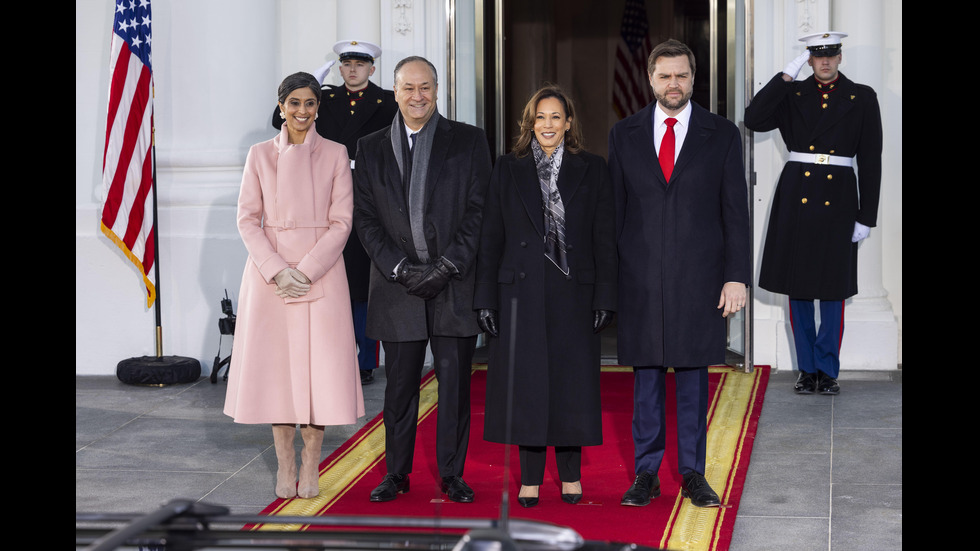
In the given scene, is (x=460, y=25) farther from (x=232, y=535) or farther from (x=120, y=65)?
(x=232, y=535)

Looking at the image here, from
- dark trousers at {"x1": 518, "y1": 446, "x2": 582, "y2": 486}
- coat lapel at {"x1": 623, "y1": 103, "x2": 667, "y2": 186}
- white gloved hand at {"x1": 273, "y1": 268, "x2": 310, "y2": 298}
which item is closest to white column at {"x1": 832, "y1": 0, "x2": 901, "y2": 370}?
coat lapel at {"x1": 623, "y1": 103, "x2": 667, "y2": 186}

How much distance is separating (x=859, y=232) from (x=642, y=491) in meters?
2.67

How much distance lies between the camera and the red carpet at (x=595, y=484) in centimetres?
407

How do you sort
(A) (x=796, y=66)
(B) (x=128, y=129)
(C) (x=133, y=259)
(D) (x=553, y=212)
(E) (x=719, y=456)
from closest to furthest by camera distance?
(D) (x=553, y=212)
(E) (x=719, y=456)
(A) (x=796, y=66)
(B) (x=128, y=129)
(C) (x=133, y=259)

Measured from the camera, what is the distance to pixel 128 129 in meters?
6.84

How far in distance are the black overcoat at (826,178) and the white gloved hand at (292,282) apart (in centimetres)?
303

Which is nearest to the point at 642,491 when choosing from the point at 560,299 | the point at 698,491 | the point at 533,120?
the point at 698,491

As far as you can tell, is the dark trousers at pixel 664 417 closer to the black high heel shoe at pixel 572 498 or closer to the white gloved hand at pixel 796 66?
the black high heel shoe at pixel 572 498

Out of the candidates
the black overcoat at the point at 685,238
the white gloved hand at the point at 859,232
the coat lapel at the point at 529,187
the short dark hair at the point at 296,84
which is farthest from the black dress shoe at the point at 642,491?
the white gloved hand at the point at 859,232

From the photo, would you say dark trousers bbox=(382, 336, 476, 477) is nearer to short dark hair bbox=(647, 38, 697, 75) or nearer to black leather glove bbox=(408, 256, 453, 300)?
black leather glove bbox=(408, 256, 453, 300)

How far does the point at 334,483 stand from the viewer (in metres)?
4.76

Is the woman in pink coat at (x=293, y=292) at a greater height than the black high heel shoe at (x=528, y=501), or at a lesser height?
greater

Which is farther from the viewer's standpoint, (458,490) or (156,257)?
(156,257)

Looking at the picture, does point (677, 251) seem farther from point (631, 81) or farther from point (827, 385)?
point (631, 81)
